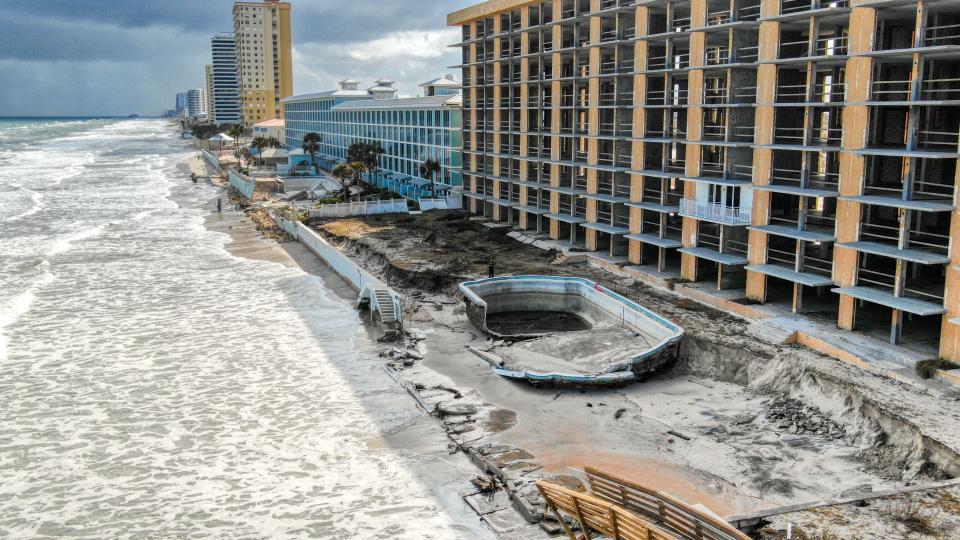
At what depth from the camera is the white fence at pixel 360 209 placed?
64562 mm

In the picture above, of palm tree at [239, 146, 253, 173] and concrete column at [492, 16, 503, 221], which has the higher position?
concrete column at [492, 16, 503, 221]

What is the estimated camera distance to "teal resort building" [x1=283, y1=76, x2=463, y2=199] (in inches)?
2589

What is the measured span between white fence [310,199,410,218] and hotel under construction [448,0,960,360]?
1327cm

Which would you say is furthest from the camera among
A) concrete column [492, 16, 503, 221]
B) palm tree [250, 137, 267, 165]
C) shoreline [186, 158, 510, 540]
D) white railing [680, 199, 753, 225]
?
palm tree [250, 137, 267, 165]

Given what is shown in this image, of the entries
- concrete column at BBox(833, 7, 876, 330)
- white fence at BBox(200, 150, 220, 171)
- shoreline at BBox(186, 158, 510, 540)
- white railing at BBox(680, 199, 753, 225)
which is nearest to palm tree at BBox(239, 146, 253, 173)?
white fence at BBox(200, 150, 220, 171)

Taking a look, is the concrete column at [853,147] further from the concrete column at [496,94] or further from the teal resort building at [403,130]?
the teal resort building at [403,130]

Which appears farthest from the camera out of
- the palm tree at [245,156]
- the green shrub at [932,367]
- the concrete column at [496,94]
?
the palm tree at [245,156]

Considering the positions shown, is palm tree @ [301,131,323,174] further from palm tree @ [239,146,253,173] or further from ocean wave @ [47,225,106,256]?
ocean wave @ [47,225,106,256]

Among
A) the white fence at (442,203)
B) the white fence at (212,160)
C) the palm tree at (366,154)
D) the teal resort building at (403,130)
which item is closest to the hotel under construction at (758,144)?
the white fence at (442,203)

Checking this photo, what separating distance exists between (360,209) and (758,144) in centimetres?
3937

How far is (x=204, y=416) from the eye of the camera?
25797 millimetres

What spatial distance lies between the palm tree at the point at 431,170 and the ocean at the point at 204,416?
2125 centimetres

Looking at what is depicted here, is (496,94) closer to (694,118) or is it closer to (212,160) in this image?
(694,118)

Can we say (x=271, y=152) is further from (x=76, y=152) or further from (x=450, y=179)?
(x=76, y=152)
